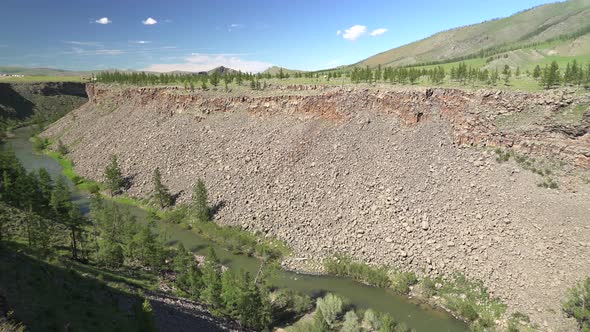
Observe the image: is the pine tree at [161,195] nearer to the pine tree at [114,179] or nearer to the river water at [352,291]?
the river water at [352,291]

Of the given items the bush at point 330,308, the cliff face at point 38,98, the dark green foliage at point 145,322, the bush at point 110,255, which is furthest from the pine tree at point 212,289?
the cliff face at point 38,98

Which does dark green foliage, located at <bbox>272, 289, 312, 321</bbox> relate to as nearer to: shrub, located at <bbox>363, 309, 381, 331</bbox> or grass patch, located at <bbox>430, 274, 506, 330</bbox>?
shrub, located at <bbox>363, 309, 381, 331</bbox>

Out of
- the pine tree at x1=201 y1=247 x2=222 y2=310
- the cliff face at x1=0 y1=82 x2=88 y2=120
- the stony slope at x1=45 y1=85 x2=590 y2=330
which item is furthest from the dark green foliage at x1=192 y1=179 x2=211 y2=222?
the cliff face at x1=0 y1=82 x2=88 y2=120

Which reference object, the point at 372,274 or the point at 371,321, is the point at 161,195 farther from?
the point at 371,321

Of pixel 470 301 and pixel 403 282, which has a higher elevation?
pixel 403 282

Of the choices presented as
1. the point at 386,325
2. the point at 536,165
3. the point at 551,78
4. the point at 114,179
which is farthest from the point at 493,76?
the point at 114,179

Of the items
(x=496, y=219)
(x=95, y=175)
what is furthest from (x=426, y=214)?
A: (x=95, y=175)
